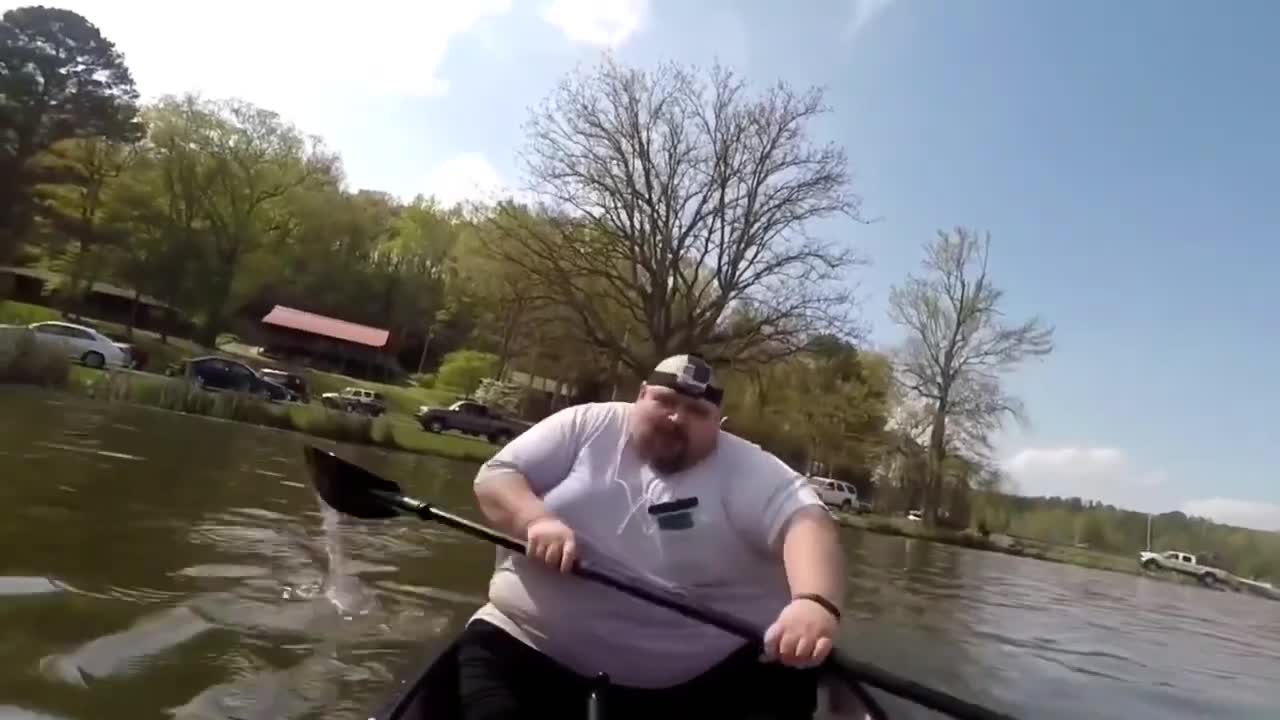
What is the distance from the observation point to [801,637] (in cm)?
240

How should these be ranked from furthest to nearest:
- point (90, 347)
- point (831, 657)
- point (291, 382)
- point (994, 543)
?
point (994, 543) < point (291, 382) < point (90, 347) < point (831, 657)

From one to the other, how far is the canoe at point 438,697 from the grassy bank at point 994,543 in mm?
27970

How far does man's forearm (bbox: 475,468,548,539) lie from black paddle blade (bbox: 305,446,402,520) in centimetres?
99

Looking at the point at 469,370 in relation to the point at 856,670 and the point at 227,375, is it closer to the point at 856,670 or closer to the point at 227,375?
the point at 227,375

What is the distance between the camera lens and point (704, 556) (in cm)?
277

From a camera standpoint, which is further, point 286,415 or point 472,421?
point 472,421

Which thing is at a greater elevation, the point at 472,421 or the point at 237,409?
the point at 472,421

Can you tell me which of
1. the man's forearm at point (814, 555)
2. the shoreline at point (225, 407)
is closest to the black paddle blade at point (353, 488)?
the man's forearm at point (814, 555)

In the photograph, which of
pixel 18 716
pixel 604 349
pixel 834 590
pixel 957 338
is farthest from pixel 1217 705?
pixel 957 338

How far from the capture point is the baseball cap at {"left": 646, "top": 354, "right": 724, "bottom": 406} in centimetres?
282

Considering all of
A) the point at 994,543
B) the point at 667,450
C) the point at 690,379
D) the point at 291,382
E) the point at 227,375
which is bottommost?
the point at 667,450

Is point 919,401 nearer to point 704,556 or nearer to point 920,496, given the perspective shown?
point 920,496

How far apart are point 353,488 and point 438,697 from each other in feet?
4.67

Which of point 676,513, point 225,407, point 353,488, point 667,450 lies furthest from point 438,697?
point 225,407
